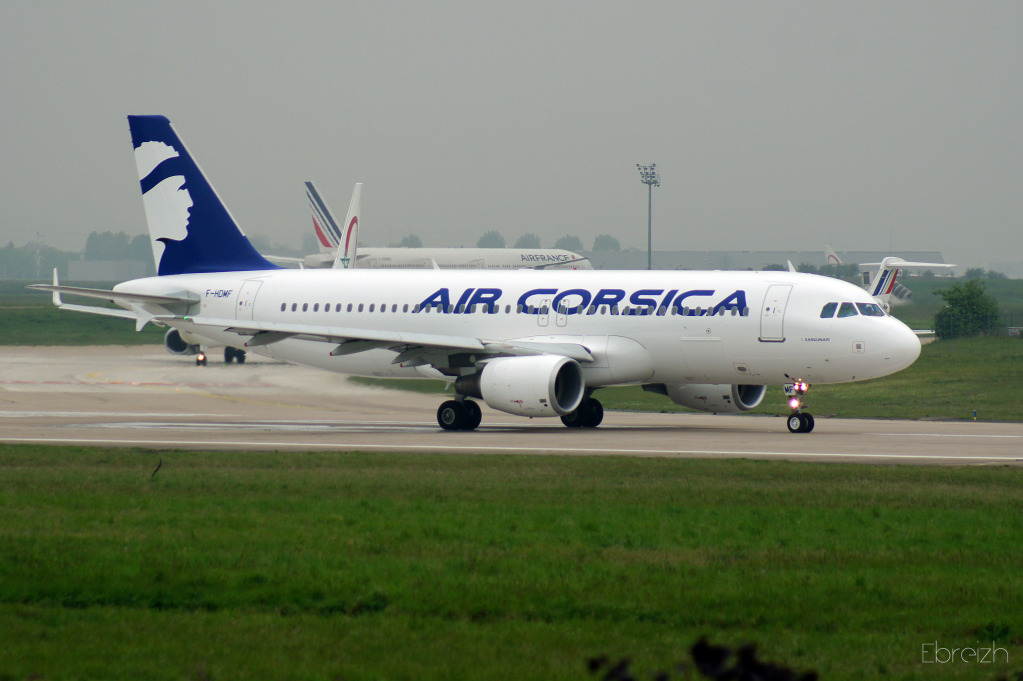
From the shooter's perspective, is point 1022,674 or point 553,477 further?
point 553,477

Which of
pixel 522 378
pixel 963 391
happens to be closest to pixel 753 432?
pixel 522 378

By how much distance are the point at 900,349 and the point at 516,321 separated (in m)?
9.65

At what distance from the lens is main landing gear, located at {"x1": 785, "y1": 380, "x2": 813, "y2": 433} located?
3002 cm

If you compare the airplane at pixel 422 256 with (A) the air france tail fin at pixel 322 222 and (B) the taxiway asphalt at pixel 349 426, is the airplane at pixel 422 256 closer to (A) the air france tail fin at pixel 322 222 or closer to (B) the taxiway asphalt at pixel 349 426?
(A) the air france tail fin at pixel 322 222

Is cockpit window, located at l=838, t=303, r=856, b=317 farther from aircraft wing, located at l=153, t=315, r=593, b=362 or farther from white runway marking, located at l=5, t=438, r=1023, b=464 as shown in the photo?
aircraft wing, located at l=153, t=315, r=593, b=362

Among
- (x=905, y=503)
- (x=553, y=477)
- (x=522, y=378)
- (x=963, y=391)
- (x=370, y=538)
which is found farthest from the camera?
(x=963, y=391)

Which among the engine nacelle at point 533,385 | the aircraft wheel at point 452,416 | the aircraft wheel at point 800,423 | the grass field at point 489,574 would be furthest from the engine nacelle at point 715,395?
the grass field at point 489,574

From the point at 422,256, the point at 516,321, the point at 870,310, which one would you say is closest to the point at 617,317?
the point at 516,321

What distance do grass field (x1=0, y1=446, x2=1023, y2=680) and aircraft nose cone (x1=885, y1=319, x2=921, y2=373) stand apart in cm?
974

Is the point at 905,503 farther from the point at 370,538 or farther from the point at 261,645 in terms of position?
the point at 261,645

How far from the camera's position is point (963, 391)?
43906 millimetres

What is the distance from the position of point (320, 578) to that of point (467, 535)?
271 centimetres

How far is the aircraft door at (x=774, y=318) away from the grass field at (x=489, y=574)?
10.3 meters

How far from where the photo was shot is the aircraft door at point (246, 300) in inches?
1425
